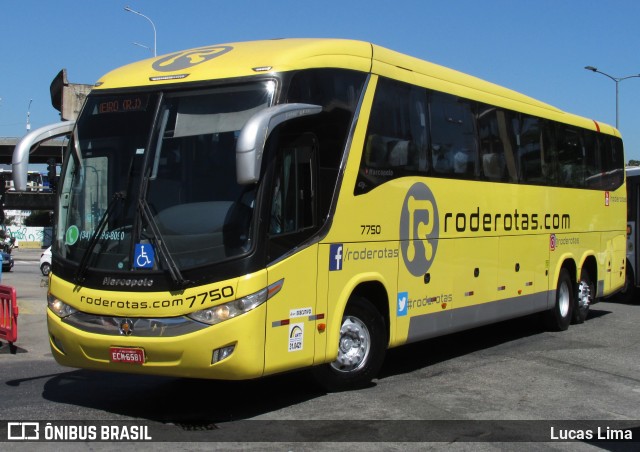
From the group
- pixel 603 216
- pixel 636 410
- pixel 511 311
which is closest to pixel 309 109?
pixel 636 410

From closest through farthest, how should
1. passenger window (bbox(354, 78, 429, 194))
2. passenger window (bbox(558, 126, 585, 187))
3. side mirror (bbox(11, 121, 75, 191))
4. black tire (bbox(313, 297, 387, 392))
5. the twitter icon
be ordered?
side mirror (bbox(11, 121, 75, 191))
black tire (bbox(313, 297, 387, 392))
passenger window (bbox(354, 78, 429, 194))
the twitter icon
passenger window (bbox(558, 126, 585, 187))

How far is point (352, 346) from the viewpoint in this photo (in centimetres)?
839

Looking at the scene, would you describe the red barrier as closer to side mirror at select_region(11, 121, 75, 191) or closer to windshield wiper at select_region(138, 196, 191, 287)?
side mirror at select_region(11, 121, 75, 191)

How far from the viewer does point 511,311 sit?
38.7 ft

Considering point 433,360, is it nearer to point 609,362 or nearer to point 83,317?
point 609,362

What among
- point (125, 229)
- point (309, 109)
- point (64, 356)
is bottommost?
point (64, 356)

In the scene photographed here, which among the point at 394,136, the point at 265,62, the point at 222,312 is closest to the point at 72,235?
the point at 222,312

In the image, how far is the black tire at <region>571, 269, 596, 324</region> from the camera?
47.6ft

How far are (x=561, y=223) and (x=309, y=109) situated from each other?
300 inches

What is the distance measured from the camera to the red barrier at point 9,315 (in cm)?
1113

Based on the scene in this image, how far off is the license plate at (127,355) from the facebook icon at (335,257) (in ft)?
6.93

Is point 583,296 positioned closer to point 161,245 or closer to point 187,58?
point 187,58

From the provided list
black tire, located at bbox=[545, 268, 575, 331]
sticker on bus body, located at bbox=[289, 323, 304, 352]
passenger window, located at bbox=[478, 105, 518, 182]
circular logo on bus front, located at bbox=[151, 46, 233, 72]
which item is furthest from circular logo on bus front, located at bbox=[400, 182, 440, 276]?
black tire, located at bbox=[545, 268, 575, 331]

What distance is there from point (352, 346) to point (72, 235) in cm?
319
